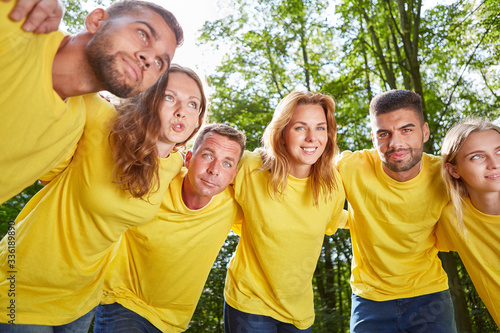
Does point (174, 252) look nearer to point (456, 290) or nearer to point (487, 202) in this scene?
point (487, 202)

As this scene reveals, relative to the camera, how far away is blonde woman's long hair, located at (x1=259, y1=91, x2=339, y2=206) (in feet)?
10.7

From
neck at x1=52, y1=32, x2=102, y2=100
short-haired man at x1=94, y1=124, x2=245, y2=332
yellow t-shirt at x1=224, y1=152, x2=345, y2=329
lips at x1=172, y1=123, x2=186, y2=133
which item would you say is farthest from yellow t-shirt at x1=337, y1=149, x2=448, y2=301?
neck at x1=52, y1=32, x2=102, y2=100

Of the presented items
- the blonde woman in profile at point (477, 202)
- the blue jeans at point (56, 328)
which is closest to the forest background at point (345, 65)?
the blonde woman in profile at point (477, 202)

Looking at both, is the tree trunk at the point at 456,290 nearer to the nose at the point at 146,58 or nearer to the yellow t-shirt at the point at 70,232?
the yellow t-shirt at the point at 70,232

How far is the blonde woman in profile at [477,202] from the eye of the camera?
3.02 m

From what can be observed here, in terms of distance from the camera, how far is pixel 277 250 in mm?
3137

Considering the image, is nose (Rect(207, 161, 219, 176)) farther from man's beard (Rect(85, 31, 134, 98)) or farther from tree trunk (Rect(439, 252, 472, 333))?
tree trunk (Rect(439, 252, 472, 333))

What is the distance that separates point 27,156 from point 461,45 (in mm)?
8810

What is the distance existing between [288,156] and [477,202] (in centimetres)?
152

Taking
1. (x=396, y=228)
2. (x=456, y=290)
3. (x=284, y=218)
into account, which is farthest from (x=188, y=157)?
(x=456, y=290)

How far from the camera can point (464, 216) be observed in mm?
3176

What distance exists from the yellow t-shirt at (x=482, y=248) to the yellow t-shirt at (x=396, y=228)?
0.21 metres

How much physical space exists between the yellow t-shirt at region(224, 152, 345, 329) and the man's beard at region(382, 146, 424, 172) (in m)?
0.62

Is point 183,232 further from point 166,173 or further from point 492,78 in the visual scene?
point 492,78
